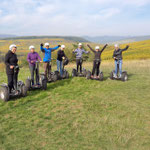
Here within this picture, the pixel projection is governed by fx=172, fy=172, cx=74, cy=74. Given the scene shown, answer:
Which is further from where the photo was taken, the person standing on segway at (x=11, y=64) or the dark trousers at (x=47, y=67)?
the dark trousers at (x=47, y=67)

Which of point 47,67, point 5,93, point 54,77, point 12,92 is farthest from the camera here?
point 54,77

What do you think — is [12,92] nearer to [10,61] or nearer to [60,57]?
[10,61]

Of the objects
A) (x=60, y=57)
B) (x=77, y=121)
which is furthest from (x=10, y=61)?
(x=60, y=57)

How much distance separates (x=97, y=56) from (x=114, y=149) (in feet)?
25.0

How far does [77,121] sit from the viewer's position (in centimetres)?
541

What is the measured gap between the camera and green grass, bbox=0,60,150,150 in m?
4.27

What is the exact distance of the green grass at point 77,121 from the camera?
427cm

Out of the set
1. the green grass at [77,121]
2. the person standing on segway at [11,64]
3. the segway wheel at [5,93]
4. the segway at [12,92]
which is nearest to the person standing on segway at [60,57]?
the green grass at [77,121]

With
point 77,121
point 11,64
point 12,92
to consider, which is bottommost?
point 77,121

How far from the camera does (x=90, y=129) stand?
16.1ft

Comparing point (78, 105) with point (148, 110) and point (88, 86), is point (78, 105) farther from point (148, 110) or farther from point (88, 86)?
point (88, 86)

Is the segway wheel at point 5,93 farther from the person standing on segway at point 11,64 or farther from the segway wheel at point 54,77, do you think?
the segway wheel at point 54,77

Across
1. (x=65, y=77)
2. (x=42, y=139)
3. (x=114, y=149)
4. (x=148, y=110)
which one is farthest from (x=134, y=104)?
(x=65, y=77)

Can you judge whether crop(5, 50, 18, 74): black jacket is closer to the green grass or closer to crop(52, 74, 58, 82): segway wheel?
the green grass
